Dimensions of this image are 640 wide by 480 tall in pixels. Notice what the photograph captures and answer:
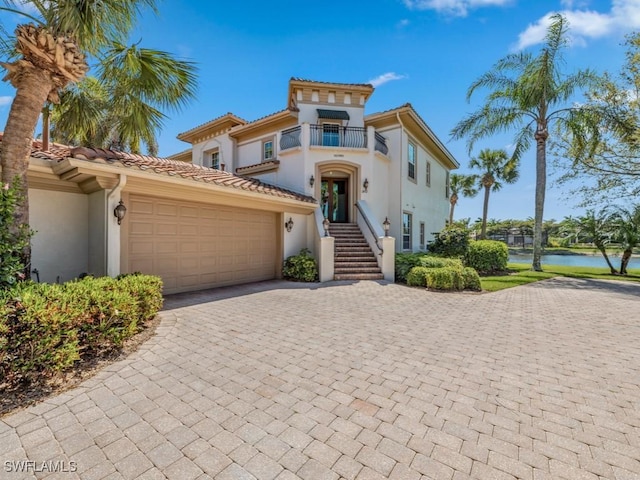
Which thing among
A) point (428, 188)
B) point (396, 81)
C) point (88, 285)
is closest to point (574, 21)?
point (396, 81)

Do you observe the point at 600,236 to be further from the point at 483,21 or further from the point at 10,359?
the point at 10,359

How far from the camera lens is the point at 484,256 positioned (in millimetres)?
15281

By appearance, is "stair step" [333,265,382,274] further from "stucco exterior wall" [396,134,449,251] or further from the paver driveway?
the paver driveway

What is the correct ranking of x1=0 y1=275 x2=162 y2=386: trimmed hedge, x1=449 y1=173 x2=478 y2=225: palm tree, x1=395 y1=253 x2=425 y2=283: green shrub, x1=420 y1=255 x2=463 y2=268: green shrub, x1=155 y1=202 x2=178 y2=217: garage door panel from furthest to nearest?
x1=449 y1=173 x2=478 y2=225: palm tree
x1=395 y1=253 x2=425 y2=283: green shrub
x1=420 y1=255 x2=463 y2=268: green shrub
x1=155 y1=202 x2=178 y2=217: garage door panel
x1=0 y1=275 x2=162 y2=386: trimmed hedge

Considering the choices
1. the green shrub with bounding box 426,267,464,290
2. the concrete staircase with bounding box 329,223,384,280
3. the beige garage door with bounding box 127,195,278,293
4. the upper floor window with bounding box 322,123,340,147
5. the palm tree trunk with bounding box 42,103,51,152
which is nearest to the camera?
the palm tree trunk with bounding box 42,103,51,152

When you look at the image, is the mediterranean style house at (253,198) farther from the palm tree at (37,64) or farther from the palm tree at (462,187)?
the palm tree at (462,187)

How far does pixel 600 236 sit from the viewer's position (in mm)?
15734

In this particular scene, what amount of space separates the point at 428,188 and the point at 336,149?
340 inches

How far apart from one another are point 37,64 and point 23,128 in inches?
42.3

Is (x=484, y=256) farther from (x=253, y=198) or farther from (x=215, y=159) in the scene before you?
(x=215, y=159)

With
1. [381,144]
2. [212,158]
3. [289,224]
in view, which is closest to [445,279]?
[289,224]

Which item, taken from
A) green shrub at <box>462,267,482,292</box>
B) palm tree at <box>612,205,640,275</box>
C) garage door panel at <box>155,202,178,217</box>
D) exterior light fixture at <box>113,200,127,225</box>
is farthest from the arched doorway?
palm tree at <box>612,205,640,275</box>

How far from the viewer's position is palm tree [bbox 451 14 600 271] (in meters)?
14.5

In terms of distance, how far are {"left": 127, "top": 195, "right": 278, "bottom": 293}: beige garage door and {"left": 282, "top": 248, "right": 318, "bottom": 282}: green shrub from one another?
0.67 meters
